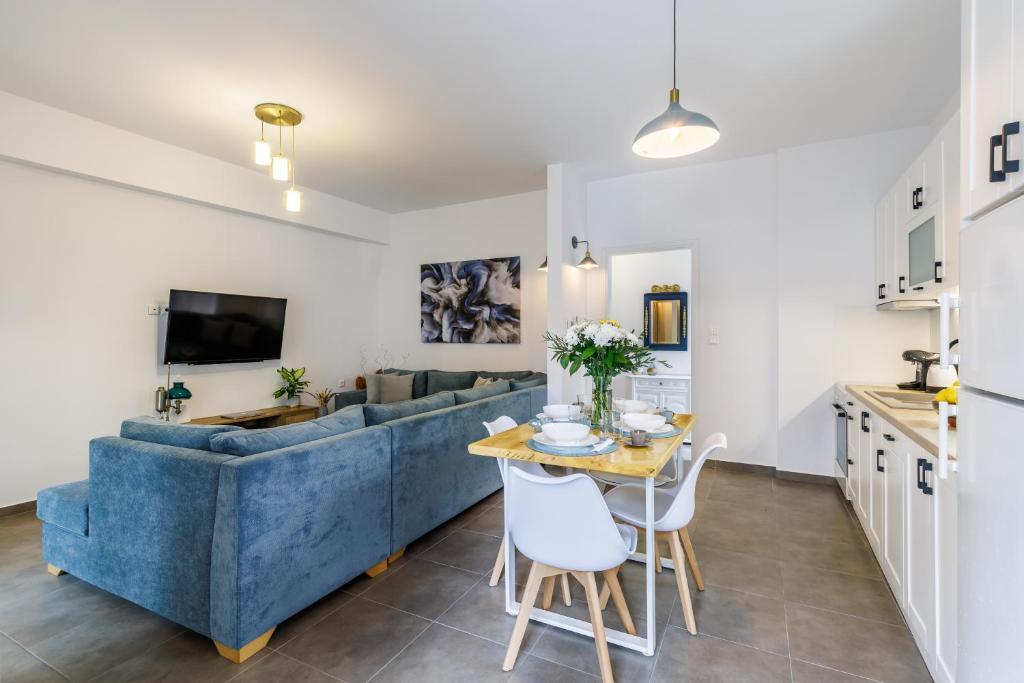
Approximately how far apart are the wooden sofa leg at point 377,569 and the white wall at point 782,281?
3089 millimetres

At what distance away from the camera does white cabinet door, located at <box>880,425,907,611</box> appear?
1982 millimetres

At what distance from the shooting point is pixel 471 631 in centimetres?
200

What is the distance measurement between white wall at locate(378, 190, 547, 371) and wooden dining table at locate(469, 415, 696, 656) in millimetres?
3207

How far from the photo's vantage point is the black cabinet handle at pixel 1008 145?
89 cm

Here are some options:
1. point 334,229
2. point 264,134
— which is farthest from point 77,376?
point 334,229

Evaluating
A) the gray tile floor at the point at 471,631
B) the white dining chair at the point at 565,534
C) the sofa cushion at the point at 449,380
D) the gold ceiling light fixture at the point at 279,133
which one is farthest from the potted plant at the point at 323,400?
the white dining chair at the point at 565,534

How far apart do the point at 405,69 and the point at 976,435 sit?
298 centimetres

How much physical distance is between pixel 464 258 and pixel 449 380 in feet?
5.01

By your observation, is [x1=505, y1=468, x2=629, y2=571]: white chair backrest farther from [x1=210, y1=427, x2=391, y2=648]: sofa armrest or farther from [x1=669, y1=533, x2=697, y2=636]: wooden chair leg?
[x1=210, y1=427, x2=391, y2=648]: sofa armrest

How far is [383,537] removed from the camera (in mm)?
2475

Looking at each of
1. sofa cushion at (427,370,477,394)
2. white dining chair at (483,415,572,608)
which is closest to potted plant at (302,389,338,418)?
sofa cushion at (427,370,477,394)

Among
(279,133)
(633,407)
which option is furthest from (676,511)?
(279,133)

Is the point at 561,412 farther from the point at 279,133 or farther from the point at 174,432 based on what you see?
the point at 279,133

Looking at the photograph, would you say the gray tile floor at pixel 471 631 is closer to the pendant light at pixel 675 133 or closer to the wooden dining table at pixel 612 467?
the wooden dining table at pixel 612 467
